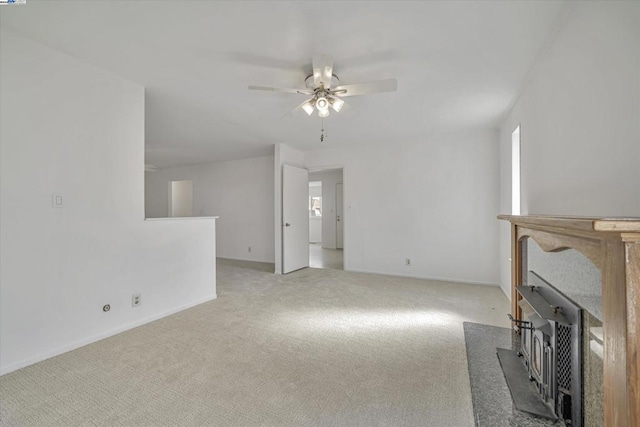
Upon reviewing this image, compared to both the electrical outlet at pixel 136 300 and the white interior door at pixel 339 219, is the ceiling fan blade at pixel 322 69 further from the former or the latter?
the white interior door at pixel 339 219

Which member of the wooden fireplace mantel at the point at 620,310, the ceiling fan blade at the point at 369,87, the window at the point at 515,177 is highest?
the ceiling fan blade at the point at 369,87

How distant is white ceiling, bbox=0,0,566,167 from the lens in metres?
1.59

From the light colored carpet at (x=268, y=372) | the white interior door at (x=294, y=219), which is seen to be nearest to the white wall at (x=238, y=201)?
the white interior door at (x=294, y=219)

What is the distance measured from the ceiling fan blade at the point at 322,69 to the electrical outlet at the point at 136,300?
8.42ft

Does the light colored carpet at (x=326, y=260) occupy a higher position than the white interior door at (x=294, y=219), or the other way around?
the white interior door at (x=294, y=219)

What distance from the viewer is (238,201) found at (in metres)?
6.20

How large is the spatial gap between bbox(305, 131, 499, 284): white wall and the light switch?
3.81 metres

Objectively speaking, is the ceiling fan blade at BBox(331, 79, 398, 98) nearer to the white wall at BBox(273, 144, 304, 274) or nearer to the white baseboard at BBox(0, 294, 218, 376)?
the white wall at BBox(273, 144, 304, 274)

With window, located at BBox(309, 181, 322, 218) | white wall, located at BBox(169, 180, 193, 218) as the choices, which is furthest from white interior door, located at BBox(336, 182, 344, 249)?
white wall, located at BBox(169, 180, 193, 218)

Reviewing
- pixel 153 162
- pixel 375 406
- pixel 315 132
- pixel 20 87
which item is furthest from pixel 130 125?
pixel 153 162

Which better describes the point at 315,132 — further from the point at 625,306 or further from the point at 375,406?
the point at 625,306

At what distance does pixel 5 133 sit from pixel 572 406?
3.55 metres

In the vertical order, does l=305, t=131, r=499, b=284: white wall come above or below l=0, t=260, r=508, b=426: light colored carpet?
above

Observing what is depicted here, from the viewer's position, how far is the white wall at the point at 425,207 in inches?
156
